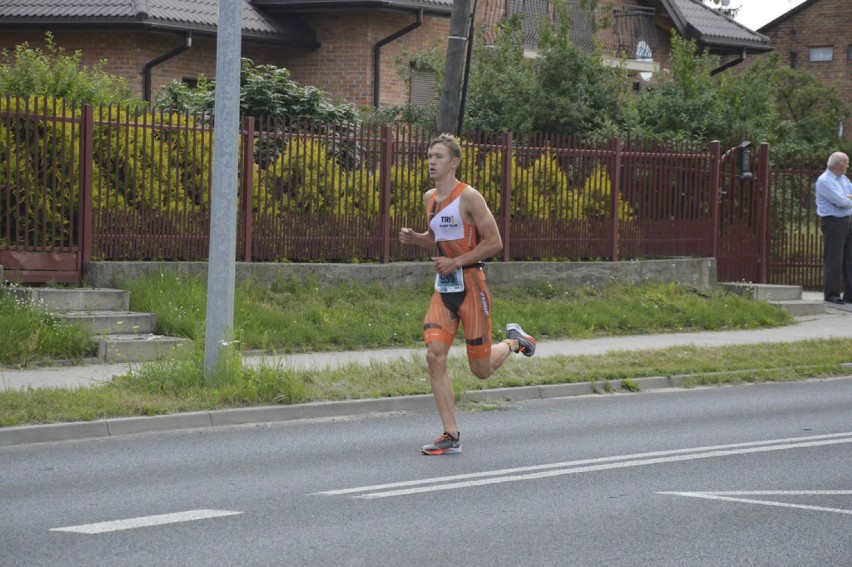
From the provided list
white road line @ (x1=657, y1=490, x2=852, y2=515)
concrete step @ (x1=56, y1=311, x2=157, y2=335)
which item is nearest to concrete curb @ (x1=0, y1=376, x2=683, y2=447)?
concrete step @ (x1=56, y1=311, x2=157, y2=335)

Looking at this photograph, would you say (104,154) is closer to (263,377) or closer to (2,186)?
(2,186)

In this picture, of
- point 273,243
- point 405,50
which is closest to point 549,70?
point 405,50

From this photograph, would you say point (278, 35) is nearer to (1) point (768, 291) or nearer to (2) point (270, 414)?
(1) point (768, 291)

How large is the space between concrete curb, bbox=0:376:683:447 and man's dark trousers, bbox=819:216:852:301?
6915 millimetres

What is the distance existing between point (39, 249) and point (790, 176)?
1201 cm

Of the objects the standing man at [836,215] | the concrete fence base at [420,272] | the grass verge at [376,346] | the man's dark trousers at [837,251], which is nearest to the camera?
the grass verge at [376,346]

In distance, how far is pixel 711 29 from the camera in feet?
108

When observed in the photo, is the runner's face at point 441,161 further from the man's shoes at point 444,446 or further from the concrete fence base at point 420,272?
the concrete fence base at point 420,272

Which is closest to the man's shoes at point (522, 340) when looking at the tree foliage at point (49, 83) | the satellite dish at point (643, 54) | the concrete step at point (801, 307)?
the tree foliage at point (49, 83)

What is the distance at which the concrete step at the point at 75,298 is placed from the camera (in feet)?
43.0

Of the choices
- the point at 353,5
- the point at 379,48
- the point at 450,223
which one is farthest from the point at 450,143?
the point at 379,48

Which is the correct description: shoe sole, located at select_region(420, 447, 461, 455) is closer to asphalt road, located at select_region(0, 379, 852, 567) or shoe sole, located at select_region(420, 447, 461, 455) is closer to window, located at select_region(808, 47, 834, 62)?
asphalt road, located at select_region(0, 379, 852, 567)

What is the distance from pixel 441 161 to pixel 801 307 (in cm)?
1115

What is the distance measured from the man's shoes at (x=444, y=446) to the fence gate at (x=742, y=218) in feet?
39.8
